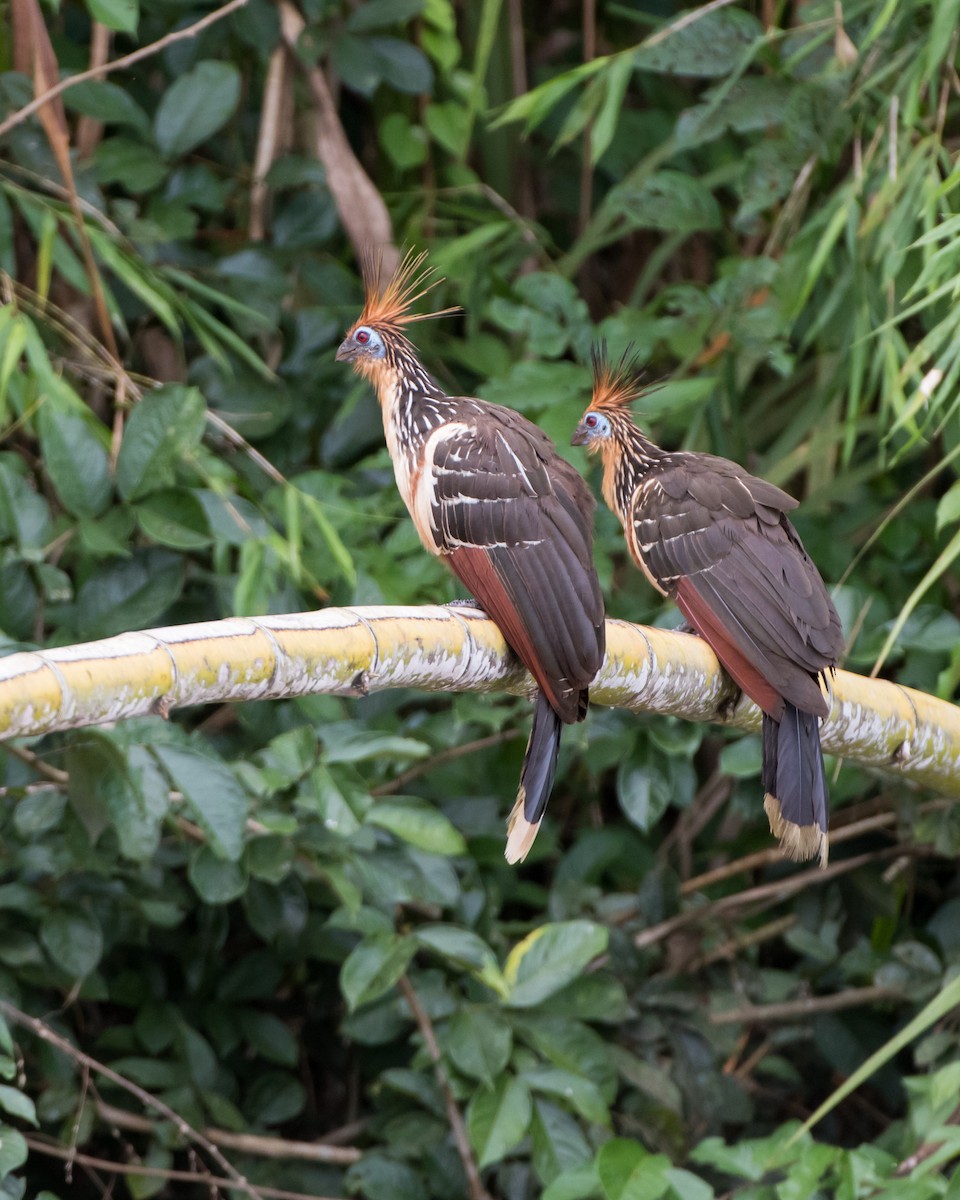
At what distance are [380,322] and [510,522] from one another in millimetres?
794

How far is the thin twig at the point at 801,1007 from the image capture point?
12.2 feet

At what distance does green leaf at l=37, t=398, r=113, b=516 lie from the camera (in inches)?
116

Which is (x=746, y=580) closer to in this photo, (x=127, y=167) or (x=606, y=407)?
(x=606, y=407)

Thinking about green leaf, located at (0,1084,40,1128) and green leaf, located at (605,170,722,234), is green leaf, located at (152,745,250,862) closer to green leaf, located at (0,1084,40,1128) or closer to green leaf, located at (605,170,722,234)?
green leaf, located at (0,1084,40,1128)

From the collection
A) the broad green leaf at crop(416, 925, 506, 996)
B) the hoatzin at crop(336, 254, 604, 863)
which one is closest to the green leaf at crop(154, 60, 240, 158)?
the hoatzin at crop(336, 254, 604, 863)

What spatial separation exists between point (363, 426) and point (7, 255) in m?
1.02

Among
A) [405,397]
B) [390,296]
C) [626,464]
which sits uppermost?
[390,296]

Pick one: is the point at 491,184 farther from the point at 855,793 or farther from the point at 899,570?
the point at 855,793

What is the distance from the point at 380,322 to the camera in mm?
3426

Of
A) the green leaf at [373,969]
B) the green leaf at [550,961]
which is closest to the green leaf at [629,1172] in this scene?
the green leaf at [550,961]

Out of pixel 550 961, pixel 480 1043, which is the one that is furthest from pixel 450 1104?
pixel 550 961

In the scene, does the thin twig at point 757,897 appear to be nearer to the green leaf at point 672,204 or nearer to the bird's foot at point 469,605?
the bird's foot at point 469,605

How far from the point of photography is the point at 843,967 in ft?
12.1

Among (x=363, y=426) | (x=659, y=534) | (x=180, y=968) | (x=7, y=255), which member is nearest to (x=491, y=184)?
(x=363, y=426)
